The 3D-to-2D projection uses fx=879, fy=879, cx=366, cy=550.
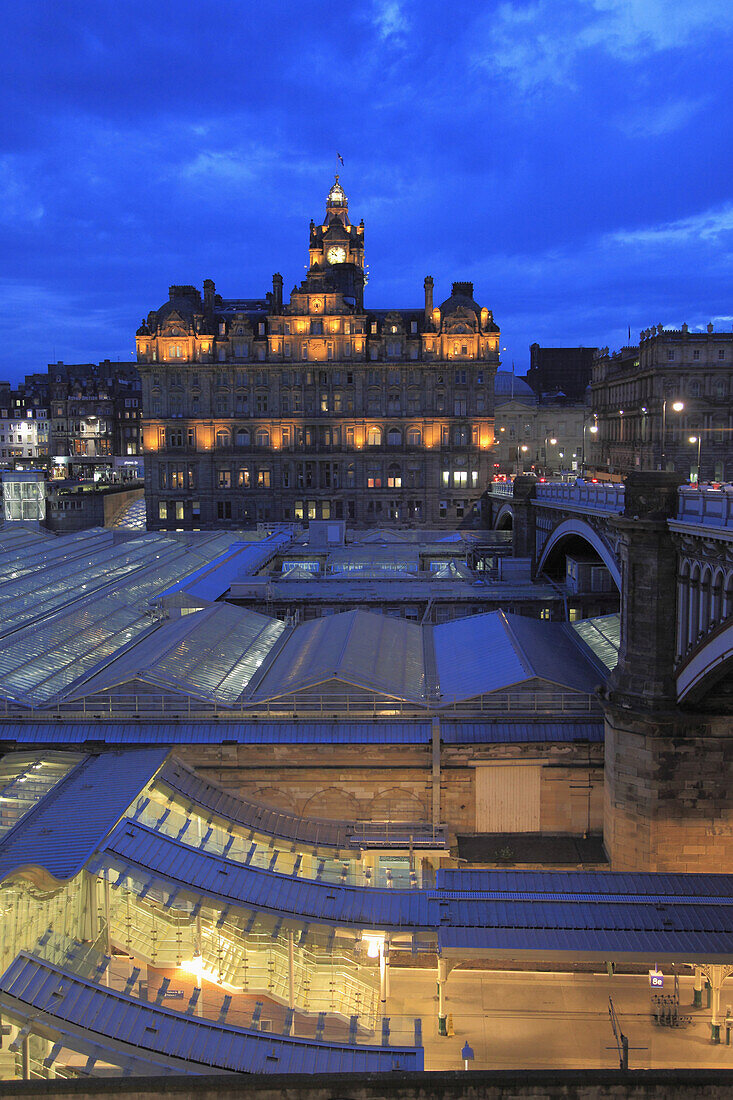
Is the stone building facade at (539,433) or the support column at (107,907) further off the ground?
the stone building facade at (539,433)

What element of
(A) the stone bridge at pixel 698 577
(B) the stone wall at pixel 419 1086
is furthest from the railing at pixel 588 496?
(B) the stone wall at pixel 419 1086

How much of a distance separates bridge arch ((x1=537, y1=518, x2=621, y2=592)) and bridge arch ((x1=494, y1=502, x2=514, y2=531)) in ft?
87.4

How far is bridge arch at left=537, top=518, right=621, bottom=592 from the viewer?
126 feet

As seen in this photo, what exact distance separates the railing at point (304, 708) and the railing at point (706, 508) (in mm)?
9499

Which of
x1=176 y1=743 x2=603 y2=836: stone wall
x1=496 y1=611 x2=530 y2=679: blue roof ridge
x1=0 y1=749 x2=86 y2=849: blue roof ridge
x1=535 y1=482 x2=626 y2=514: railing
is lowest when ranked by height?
x1=176 y1=743 x2=603 y2=836: stone wall

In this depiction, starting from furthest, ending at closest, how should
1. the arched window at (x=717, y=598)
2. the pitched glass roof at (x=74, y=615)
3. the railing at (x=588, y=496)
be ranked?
the railing at (x=588, y=496) → the pitched glass roof at (x=74, y=615) → the arched window at (x=717, y=598)

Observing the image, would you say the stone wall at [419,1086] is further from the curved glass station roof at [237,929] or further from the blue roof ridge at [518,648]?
the blue roof ridge at [518,648]

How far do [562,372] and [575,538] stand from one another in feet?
433

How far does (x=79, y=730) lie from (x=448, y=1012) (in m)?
16.3

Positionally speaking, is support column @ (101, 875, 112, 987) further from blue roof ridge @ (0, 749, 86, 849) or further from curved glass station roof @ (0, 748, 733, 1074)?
blue roof ridge @ (0, 749, 86, 849)

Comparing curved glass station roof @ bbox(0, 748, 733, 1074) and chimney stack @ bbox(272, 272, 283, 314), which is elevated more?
chimney stack @ bbox(272, 272, 283, 314)

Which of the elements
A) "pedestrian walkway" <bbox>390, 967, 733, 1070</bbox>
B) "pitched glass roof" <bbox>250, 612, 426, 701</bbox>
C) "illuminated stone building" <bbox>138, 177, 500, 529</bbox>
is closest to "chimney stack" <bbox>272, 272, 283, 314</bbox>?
"illuminated stone building" <bbox>138, 177, 500, 529</bbox>

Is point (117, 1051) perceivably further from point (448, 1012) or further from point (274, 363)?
point (274, 363)

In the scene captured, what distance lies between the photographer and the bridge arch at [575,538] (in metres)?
38.4
